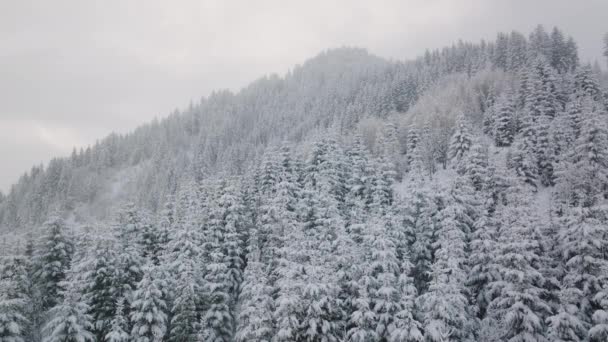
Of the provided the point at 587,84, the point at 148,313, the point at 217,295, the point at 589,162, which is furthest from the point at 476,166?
the point at 587,84

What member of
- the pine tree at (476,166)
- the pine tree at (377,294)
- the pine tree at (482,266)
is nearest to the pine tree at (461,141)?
the pine tree at (476,166)

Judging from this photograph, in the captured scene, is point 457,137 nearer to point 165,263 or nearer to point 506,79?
point 506,79

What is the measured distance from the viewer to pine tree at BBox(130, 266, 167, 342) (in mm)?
29656

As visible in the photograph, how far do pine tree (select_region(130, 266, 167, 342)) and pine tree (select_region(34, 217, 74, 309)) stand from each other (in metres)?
10.5

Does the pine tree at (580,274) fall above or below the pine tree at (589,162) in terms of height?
below

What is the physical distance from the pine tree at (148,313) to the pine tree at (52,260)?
10545 millimetres

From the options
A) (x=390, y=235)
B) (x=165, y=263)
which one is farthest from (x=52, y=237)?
(x=390, y=235)

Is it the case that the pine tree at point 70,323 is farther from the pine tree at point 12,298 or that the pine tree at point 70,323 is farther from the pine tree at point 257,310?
the pine tree at point 257,310

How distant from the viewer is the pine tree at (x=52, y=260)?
118ft

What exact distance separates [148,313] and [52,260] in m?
13.9

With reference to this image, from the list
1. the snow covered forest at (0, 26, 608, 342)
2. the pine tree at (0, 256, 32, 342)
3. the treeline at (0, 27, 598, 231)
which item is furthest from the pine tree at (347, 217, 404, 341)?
the treeline at (0, 27, 598, 231)

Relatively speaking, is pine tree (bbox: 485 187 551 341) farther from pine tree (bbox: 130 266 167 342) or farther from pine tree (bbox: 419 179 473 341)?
pine tree (bbox: 130 266 167 342)

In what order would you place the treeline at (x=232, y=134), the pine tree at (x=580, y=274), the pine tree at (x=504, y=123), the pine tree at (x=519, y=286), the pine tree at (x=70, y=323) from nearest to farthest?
the pine tree at (x=580, y=274) → the pine tree at (x=519, y=286) → the pine tree at (x=70, y=323) → the pine tree at (x=504, y=123) → the treeline at (x=232, y=134)

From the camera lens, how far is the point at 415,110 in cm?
9956
